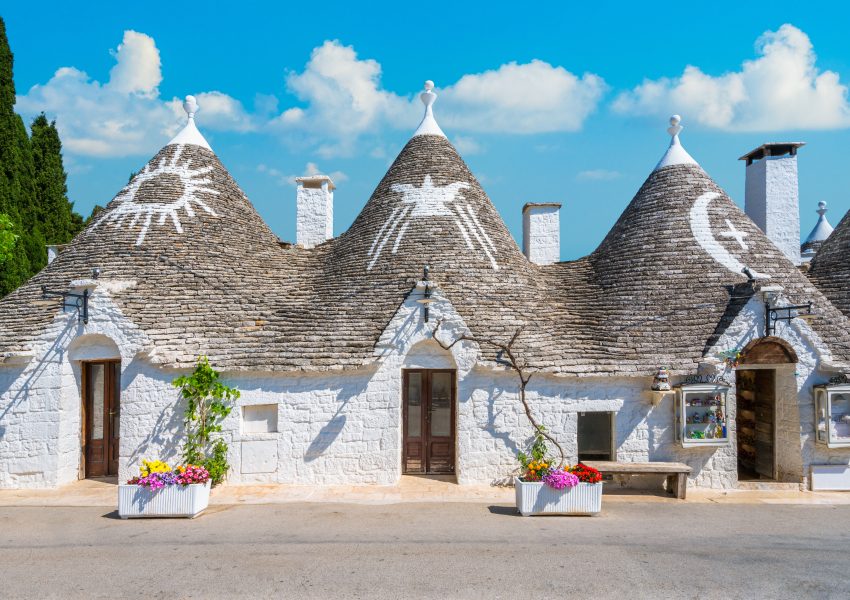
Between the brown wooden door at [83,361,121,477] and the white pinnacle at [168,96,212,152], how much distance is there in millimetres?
6378

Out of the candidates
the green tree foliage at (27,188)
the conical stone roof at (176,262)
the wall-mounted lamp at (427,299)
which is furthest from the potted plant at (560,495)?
the green tree foliage at (27,188)

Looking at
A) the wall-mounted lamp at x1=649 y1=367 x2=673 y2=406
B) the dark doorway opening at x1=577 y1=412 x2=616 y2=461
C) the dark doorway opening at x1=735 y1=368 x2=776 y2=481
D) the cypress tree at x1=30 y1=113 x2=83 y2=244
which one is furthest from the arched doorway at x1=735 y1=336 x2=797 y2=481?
the cypress tree at x1=30 y1=113 x2=83 y2=244

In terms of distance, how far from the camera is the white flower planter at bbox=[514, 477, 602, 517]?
882cm

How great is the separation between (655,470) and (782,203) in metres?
9.43

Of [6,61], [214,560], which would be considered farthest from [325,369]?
[6,61]

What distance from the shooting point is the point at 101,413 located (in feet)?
37.7

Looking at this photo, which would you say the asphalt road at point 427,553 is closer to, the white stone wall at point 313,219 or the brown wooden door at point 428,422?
the brown wooden door at point 428,422

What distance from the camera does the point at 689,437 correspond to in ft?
34.7

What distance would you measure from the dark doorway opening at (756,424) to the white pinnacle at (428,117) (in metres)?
9.32

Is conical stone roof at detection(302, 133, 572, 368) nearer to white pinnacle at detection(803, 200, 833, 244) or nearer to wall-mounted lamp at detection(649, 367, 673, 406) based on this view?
wall-mounted lamp at detection(649, 367, 673, 406)

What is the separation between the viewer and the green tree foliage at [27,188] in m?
20.5

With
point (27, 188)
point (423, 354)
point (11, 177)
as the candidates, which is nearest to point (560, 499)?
point (423, 354)

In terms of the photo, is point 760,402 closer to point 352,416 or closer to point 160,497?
point 352,416

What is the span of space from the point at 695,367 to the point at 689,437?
1316 millimetres
